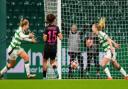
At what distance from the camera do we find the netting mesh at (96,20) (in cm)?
1591

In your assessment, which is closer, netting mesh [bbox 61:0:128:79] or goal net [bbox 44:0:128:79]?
goal net [bbox 44:0:128:79]

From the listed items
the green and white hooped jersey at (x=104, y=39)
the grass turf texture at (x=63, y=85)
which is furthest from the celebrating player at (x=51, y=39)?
the grass turf texture at (x=63, y=85)

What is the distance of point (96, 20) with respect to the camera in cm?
1623

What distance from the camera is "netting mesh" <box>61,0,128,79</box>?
1591 cm

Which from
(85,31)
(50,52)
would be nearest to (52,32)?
(50,52)

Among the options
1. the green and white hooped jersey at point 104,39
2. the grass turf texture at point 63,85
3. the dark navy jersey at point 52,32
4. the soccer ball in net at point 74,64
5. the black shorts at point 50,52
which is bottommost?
the soccer ball in net at point 74,64

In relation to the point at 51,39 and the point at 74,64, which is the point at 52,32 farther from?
the point at 74,64

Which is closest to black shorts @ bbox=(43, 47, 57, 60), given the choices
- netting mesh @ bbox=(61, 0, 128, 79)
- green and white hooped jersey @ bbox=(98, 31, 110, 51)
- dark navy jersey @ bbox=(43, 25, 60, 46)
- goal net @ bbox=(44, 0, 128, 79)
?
dark navy jersey @ bbox=(43, 25, 60, 46)

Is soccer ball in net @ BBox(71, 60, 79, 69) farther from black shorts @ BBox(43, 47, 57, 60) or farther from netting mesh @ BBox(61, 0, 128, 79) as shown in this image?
black shorts @ BBox(43, 47, 57, 60)

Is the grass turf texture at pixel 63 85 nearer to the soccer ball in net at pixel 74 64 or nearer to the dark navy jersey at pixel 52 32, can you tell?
the dark navy jersey at pixel 52 32

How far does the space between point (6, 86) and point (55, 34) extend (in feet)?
13.3

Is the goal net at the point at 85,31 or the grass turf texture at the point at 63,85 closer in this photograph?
the grass turf texture at the point at 63,85

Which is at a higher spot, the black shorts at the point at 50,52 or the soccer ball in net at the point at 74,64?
the black shorts at the point at 50,52

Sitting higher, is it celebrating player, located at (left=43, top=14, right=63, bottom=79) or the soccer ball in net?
celebrating player, located at (left=43, top=14, right=63, bottom=79)
